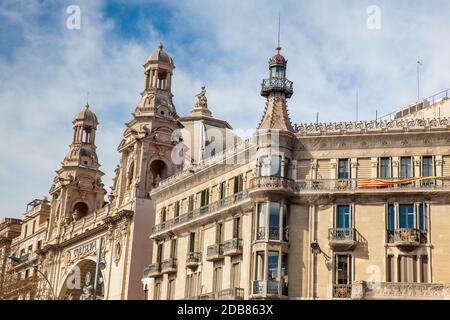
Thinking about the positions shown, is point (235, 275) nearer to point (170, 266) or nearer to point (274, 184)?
point (274, 184)

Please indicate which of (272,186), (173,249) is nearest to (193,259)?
(173,249)

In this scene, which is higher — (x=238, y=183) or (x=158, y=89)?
(x=158, y=89)

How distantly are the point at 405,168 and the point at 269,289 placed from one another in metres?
11.9

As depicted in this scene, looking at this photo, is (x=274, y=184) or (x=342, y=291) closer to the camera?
(x=342, y=291)

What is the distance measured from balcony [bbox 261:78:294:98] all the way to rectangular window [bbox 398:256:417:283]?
14.4 m

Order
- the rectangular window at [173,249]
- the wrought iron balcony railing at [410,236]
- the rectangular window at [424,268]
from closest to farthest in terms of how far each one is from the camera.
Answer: the rectangular window at [424,268] → the wrought iron balcony railing at [410,236] → the rectangular window at [173,249]

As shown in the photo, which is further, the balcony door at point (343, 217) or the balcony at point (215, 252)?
the balcony at point (215, 252)

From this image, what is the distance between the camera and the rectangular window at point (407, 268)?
52031 mm

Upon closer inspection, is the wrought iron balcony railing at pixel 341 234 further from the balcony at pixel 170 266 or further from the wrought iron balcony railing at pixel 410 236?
the balcony at pixel 170 266

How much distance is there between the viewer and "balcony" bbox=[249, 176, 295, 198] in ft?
181

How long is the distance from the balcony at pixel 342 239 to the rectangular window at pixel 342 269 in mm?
602

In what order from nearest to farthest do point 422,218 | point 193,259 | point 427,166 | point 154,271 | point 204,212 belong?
1. point 422,218
2. point 427,166
3. point 193,259
4. point 204,212
5. point 154,271

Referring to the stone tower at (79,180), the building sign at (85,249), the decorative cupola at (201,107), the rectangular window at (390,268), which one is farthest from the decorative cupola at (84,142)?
the rectangular window at (390,268)

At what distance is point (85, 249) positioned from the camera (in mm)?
87812
